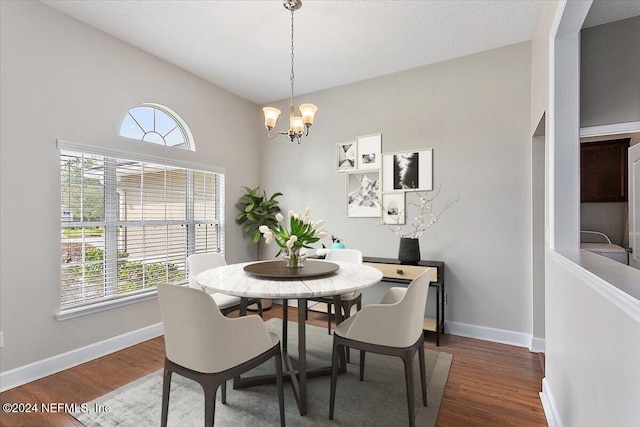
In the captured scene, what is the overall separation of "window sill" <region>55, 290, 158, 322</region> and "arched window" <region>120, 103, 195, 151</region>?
1.59 meters

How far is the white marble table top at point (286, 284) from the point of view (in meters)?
1.63

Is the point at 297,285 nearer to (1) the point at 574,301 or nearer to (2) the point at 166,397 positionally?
(2) the point at 166,397

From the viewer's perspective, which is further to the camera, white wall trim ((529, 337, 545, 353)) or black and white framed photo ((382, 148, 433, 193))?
black and white framed photo ((382, 148, 433, 193))

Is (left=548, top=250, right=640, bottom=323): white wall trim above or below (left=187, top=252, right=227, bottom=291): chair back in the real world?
above

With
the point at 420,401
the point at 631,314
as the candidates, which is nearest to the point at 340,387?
the point at 420,401

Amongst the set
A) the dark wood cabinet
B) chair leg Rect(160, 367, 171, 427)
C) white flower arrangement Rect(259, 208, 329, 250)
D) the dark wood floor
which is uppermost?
the dark wood cabinet

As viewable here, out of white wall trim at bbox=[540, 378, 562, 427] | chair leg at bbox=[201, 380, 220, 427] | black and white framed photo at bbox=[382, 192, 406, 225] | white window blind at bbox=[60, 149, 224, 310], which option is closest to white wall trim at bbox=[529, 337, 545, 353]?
white wall trim at bbox=[540, 378, 562, 427]

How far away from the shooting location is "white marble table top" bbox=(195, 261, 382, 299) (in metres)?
1.63

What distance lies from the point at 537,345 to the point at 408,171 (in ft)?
6.82

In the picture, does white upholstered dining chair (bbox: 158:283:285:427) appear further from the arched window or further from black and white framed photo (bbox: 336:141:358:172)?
black and white framed photo (bbox: 336:141:358:172)

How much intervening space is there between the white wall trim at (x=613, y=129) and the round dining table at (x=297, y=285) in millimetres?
2111

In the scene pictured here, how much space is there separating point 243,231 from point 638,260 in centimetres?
400

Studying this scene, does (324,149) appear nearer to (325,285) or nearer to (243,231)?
(243,231)

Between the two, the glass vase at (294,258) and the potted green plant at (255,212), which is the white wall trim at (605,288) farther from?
the potted green plant at (255,212)
